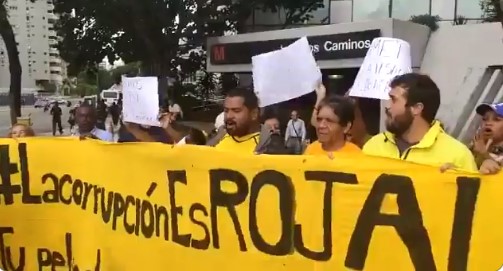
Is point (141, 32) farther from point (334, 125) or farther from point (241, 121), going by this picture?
point (334, 125)

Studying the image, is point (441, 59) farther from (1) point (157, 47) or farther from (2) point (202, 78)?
(2) point (202, 78)

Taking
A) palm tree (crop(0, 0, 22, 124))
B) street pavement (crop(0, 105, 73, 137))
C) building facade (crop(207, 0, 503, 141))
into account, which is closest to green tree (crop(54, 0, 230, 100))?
palm tree (crop(0, 0, 22, 124))

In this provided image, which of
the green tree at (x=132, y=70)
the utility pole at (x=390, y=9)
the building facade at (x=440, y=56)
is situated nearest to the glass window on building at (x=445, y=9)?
the utility pole at (x=390, y=9)

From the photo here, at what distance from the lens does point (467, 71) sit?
15234mm

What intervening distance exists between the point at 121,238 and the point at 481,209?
199 centimetres

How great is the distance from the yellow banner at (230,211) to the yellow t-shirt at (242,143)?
39 centimetres

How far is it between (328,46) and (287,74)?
13415mm

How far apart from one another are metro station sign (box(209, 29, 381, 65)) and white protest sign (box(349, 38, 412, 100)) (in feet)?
39.7

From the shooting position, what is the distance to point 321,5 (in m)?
25.3

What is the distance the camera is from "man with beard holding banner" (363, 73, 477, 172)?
10.3 ft

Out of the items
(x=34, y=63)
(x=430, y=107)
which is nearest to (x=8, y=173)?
(x=430, y=107)

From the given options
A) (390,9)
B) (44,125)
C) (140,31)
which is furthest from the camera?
(44,125)

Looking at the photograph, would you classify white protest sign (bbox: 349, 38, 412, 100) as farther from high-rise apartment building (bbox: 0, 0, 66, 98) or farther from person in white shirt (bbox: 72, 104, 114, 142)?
high-rise apartment building (bbox: 0, 0, 66, 98)

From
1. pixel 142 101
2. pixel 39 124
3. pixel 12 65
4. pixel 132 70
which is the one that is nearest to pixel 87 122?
pixel 142 101
